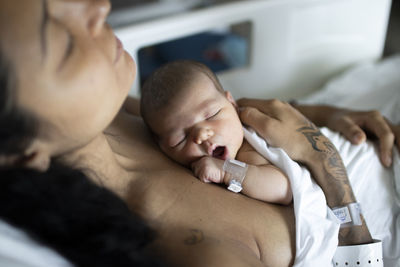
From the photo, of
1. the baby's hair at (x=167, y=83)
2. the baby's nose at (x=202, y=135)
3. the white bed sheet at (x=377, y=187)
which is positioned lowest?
the white bed sheet at (x=377, y=187)

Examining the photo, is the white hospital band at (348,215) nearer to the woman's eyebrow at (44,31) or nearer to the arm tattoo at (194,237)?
the arm tattoo at (194,237)

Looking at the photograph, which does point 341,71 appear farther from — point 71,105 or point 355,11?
point 71,105

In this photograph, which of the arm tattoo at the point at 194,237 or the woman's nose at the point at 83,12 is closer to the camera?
the woman's nose at the point at 83,12

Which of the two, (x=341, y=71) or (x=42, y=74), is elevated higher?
(x=42, y=74)

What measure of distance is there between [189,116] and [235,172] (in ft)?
0.70

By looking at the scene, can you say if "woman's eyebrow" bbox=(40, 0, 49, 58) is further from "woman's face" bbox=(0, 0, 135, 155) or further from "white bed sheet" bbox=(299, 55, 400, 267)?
"white bed sheet" bbox=(299, 55, 400, 267)

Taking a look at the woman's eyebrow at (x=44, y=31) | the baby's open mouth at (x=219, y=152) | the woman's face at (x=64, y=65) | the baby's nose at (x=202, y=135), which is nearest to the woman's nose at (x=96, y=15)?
the woman's face at (x=64, y=65)

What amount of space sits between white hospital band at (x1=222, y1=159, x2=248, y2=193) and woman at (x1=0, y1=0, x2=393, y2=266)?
26 mm

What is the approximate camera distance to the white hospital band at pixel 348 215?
3.80 feet

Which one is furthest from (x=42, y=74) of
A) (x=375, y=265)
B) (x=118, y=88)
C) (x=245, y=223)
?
(x=375, y=265)

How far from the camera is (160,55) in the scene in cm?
322

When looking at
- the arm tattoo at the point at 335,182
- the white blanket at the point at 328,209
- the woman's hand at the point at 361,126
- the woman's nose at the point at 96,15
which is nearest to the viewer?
the woman's nose at the point at 96,15

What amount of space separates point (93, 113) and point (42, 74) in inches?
5.4

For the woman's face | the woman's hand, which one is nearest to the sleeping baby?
the woman's face
